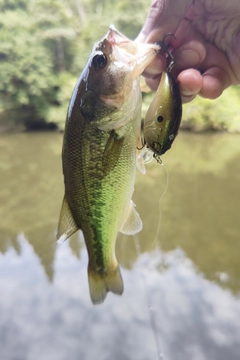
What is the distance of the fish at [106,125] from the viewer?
111 cm

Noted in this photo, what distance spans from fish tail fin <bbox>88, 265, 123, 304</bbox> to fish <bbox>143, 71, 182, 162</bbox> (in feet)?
1.94

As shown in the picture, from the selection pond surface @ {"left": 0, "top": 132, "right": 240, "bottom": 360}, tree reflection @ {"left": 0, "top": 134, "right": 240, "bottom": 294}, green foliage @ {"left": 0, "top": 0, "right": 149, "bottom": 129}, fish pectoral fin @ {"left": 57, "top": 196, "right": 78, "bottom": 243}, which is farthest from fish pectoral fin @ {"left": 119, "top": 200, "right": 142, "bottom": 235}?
green foliage @ {"left": 0, "top": 0, "right": 149, "bottom": 129}

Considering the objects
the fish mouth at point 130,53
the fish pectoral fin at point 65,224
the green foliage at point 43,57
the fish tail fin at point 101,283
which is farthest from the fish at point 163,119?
the green foliage at point 43,57

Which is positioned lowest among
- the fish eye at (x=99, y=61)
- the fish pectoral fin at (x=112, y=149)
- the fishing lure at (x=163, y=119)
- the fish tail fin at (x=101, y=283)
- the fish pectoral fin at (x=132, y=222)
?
the fish tail fin at (x=101, y=283)

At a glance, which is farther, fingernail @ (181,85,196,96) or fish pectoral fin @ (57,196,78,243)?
fingernail @ (181,85,196,96)

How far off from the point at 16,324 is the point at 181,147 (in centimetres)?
907

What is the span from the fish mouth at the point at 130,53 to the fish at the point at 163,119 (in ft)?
0.34

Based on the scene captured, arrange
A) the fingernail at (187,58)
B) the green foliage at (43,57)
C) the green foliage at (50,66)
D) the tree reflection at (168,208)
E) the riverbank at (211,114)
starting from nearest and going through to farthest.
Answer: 1. the fingernail at (187,58)
2. the tree reflection at (168,208)
3. the riverbank at (211,114)
4. the green foliage at (50,66)
5. the green foliage at (43,57)

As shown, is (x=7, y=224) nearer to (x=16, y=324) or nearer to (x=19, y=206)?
(x=19, y=206)

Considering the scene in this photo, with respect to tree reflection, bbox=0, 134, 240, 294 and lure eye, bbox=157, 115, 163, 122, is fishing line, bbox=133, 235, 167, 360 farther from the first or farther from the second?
lure eye, bbox=157, 115, 163, 122

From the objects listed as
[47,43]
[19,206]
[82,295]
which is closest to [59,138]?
[47,43]

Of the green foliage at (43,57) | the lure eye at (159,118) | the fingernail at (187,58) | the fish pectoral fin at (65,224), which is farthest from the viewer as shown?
the green foliage at (43,57)

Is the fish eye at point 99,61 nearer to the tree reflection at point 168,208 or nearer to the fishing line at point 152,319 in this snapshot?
the fishing line at point 152,319

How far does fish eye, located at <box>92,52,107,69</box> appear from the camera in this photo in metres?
1.12
